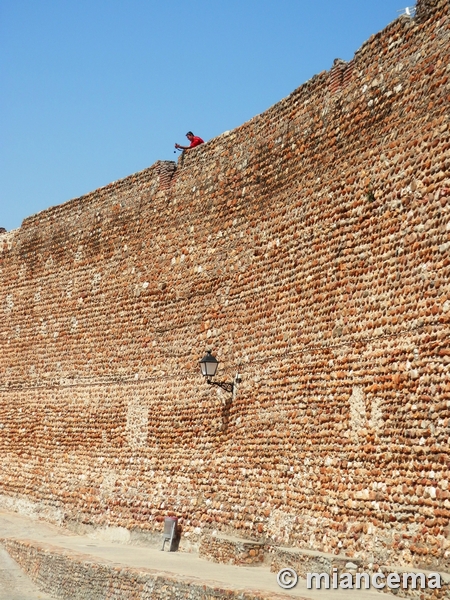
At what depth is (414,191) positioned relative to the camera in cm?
834

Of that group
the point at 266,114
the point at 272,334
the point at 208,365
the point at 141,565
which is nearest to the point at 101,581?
the point at 141,565

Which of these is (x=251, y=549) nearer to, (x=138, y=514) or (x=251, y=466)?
(x=251, y=466)

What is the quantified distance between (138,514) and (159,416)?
1393 millimetres

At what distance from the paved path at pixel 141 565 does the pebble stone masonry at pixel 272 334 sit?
0.39 metres

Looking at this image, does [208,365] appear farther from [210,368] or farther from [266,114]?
[266,114]

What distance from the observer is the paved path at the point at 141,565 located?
6.89 meters

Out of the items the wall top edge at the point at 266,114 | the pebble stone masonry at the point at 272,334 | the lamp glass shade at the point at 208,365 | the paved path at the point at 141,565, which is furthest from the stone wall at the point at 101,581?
the wall top edge at the point at 266,114

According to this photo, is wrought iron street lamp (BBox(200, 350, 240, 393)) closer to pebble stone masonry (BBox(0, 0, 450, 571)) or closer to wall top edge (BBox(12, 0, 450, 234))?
pebble stone masonry (BBox(0, 0, 450, 571))

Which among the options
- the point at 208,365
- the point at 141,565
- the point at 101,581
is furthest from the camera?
the point at 208,365

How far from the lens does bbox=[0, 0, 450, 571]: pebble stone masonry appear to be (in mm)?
7914

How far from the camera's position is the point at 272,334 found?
10.2 meters

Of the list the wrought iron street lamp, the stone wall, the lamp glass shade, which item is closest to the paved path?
the stone wall

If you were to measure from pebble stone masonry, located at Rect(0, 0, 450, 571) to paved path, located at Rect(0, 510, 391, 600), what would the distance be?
389 millimetres

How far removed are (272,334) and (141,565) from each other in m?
3.12
